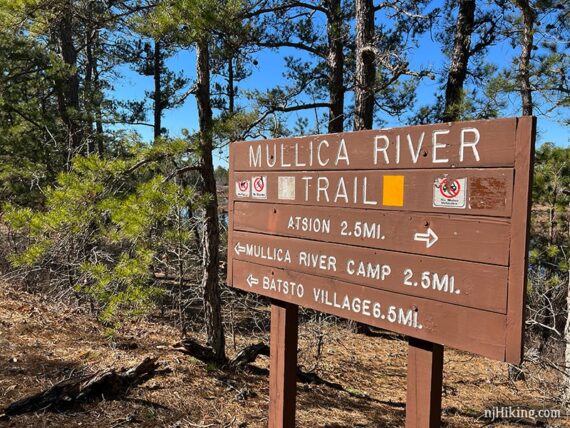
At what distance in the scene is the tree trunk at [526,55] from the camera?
6.71 metres

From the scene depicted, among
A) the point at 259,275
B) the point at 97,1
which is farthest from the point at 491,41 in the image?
the point at 259,275

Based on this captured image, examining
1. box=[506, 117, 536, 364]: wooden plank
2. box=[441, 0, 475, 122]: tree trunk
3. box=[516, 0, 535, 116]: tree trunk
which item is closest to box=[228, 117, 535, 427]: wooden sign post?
box=[506, 117, 536, 364]: wooden plank

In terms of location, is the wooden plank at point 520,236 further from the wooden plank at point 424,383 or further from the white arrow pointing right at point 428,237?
the wooden plank at point 424,383

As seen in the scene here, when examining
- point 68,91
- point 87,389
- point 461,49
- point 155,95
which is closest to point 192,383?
point 87,389

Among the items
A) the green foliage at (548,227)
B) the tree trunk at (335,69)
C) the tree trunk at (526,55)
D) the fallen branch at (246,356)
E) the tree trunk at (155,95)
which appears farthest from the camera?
the tree trunk at (155,95)

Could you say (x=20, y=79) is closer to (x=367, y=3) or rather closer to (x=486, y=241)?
(x=367, y=3)

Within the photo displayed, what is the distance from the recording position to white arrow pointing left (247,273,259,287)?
2.71 m

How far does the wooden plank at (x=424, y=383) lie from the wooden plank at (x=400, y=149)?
0.75 m

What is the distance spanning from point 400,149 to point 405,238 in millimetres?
362

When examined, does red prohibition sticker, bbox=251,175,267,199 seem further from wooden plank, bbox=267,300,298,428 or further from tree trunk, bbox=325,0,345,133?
tree trunk, bbox=325,0,345,133

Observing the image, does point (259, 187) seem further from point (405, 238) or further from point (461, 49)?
point (461, 49)

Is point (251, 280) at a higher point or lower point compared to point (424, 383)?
higher

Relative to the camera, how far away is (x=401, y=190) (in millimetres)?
1948

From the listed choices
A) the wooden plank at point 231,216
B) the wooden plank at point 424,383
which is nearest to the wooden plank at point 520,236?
the wooden plank at point 424,383
